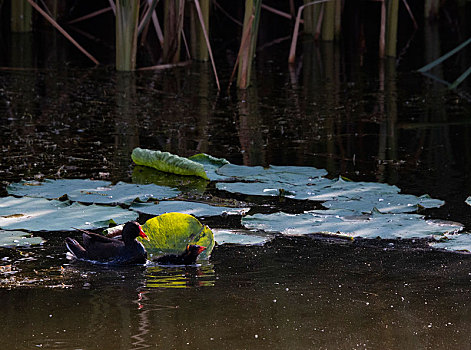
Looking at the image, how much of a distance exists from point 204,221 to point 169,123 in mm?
2827

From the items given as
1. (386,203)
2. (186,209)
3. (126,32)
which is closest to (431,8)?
(126,32)

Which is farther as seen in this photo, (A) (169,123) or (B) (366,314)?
(A) (169,123)

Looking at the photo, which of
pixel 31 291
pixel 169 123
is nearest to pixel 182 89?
pixel 169 123

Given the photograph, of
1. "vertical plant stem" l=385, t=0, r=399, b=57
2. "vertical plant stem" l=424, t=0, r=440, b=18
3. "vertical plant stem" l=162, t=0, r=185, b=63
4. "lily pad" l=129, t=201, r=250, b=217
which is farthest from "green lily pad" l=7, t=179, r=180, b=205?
"vertical plant stem" l=424, t=0, r=440, b=18

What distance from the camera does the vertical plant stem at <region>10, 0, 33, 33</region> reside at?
1225cm

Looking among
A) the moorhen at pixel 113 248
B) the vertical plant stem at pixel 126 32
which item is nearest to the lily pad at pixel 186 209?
the moorhen at pixel 113 248

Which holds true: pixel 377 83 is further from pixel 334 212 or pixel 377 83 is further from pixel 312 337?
pixel 312 337

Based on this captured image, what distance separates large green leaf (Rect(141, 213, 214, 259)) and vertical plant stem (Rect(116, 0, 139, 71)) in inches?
187

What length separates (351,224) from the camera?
4234 mm

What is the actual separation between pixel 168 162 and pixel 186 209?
967 millimetres

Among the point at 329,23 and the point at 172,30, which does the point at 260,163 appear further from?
the point at 329,23

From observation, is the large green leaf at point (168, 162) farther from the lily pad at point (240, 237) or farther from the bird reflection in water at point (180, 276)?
the bird reflection in water at point (180, 276)

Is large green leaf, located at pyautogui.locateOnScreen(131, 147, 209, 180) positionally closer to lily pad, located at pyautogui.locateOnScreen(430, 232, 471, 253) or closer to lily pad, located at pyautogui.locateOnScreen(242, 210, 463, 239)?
lily pad, located at pyautogui.locateOnScreen(242, 210, 463, 239)

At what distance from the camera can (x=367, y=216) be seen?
438cm
